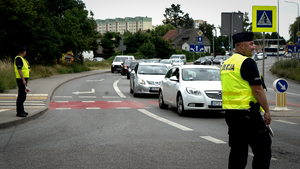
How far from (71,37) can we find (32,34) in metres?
7.71

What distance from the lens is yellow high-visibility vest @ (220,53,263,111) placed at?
4.45 meters

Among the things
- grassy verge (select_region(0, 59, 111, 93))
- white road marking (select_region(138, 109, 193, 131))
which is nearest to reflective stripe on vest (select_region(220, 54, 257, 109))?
white road marking (select_region(138, 109, 193, 131))

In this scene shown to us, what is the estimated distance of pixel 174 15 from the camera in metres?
148

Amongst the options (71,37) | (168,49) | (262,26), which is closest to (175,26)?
(168,49)

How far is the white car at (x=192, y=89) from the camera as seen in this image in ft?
38.5

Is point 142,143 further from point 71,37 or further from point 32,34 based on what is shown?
point 71,37

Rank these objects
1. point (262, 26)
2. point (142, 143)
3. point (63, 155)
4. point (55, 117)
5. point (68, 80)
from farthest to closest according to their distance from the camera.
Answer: point (68, 80)
point (262, 26)
point (55, 117)
point (142, 143)
point (63, 155)

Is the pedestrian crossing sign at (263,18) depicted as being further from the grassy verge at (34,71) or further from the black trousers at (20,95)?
the grassy verge at (34,71)

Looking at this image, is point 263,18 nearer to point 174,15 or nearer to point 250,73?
point 250,73

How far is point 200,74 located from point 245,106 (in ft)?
28.5

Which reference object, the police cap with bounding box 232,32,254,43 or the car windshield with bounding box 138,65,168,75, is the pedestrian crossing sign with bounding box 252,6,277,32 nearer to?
the car windshield with bounding box 138,65,168,75

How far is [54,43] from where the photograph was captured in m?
35.6

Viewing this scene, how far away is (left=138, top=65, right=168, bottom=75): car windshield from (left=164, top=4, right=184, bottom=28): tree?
126 metres

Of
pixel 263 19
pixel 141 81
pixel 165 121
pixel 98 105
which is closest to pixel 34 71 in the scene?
pixel 141 81
